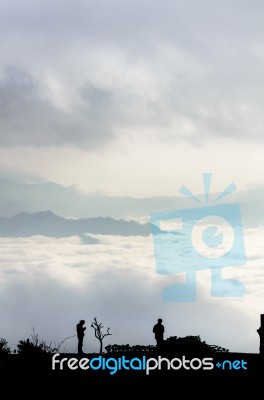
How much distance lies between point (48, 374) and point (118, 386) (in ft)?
10.4

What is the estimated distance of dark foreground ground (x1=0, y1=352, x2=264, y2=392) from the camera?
2522 centimetres

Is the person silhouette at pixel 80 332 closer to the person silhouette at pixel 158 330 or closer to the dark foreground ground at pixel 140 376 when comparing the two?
the dark foreground ground at pixel 140 376

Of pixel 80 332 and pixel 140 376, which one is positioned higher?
pixel 80 332

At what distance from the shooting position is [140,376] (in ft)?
83.7

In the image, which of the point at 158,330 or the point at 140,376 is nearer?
the point at 140,376

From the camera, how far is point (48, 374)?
25688 millimetres

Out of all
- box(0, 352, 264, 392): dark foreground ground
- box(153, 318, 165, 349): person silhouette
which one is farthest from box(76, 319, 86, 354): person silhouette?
box(153, 318, 165, 349): person silhouette

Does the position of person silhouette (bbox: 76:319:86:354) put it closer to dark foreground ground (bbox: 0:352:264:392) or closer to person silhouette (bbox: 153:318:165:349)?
dark foreground ground (bbox: 0:352:264:392)

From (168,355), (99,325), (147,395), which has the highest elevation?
(99,325)

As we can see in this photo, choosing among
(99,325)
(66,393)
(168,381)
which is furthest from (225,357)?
(99,325)

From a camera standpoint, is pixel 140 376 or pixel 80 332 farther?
pixel 80 332

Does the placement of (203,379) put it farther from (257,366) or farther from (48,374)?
(48,374)

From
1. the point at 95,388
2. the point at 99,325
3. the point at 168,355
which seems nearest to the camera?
the point at 95,388

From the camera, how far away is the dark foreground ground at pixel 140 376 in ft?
82.7
